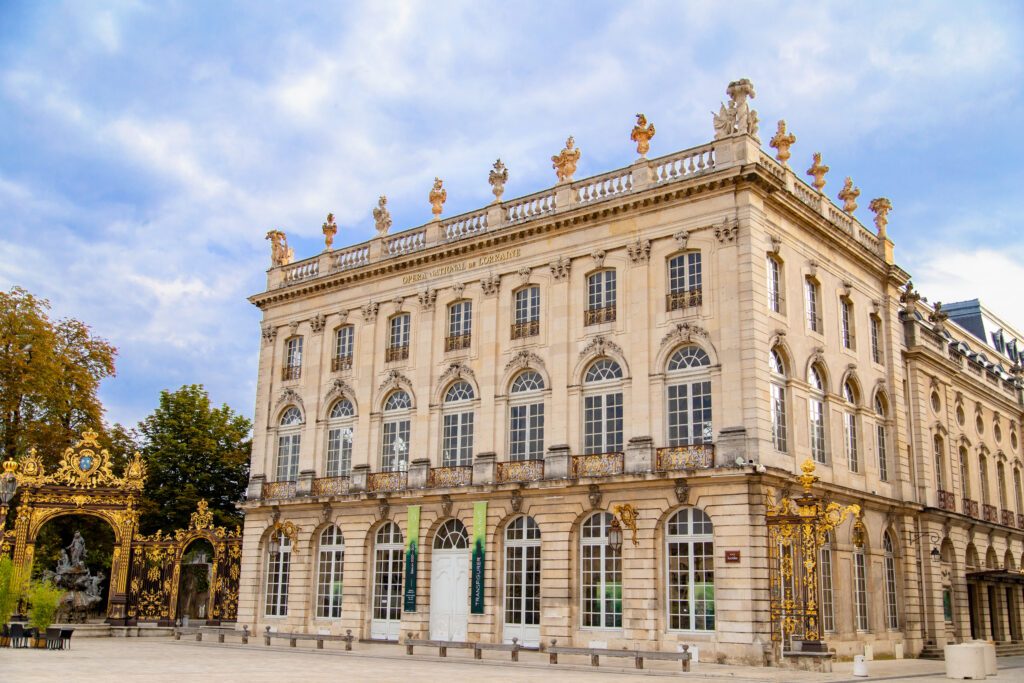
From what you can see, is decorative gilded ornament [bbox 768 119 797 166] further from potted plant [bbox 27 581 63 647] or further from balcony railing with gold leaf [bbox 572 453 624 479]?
potted plant [bbox 27 581 63 647]

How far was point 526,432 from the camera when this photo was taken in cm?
2892

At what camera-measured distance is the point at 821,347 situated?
91.6ft

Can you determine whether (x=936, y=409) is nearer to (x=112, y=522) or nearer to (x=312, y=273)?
(x=312, y=273)

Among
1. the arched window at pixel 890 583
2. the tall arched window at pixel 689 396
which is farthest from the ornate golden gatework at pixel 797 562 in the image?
the arched window at pixel 890 583

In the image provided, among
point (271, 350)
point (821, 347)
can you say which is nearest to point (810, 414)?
point (821, 347)

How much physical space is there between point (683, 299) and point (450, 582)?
10.2 meters

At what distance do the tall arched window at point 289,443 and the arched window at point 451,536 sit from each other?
22.4 ft

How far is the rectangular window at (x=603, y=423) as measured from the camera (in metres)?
27.1

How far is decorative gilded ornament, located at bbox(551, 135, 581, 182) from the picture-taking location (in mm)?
29891

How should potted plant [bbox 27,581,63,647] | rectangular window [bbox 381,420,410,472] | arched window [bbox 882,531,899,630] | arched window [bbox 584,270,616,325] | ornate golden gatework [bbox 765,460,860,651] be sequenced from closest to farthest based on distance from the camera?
ornate golden gatework [bbox 765,460,860,651] → potted plant [bbox 27,581,63,647] → arched window [bbox 584,270,616,325] → arched window [bbox 882,531,899,630] → rectangular window [bbox 381,420,410,472]

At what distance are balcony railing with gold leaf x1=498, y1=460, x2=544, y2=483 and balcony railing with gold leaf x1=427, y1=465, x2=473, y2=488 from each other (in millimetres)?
1220

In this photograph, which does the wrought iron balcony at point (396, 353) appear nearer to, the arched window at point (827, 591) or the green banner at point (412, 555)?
the green banner at point (412, 555)

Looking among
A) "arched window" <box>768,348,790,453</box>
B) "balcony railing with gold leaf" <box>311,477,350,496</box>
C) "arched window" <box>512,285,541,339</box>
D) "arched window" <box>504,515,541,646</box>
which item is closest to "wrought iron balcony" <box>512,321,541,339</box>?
"arched window" <box>512,285,541,339</box>

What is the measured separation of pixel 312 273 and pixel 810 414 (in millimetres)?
17730
